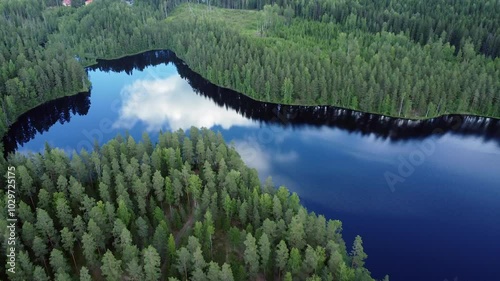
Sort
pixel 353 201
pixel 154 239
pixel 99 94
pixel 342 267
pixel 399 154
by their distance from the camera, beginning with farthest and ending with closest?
pixel 99 94 → pixel 399 154 → pixel 353 201 → pixel 154 239 → pixel 342 267

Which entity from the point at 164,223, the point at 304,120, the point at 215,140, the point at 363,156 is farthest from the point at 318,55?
the point at 164,223

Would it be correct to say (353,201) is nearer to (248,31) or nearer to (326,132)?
(326,132)

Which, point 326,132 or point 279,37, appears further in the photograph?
point 279,37

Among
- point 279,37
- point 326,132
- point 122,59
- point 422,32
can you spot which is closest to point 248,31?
point 279,37

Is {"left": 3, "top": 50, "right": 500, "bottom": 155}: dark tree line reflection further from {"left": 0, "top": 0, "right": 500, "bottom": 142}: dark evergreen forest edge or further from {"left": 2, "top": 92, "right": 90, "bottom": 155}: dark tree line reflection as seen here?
{"left": 0, "top": 0, "right": 500, "bottom": 142}: dark evergreen forest edge

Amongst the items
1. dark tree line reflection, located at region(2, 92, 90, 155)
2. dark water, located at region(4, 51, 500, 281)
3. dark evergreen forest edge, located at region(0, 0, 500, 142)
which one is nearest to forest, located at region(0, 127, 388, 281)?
dark water, located at region(4, 51, 500, 281)

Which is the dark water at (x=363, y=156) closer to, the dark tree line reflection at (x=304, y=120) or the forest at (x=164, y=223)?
the dark tree line reflection at (x=304, y=120)
